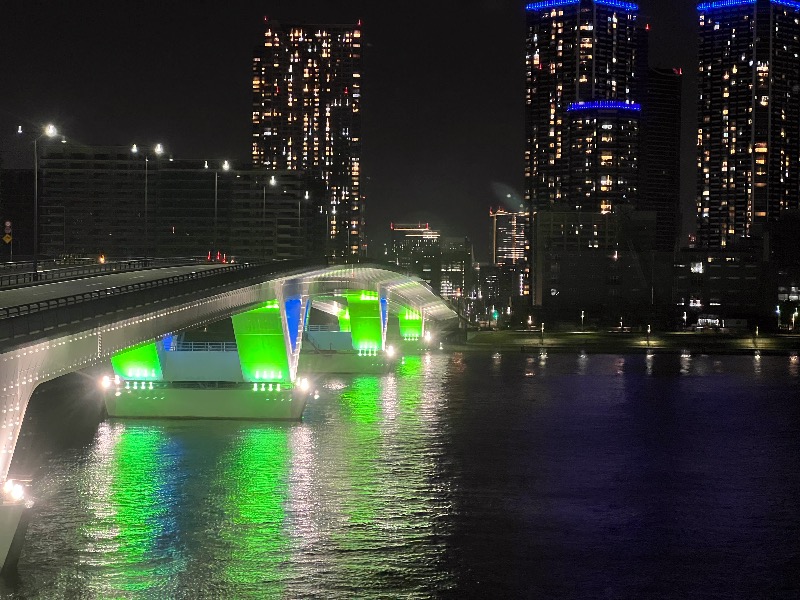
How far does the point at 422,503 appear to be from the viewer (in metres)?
34.9

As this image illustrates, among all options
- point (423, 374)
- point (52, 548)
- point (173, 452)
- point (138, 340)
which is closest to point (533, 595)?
point (52, 548)

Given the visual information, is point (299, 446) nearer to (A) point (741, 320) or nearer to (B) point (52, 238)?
(A) point (741, 320)

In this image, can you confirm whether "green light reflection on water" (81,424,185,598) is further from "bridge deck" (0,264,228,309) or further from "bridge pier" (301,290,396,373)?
"bridge pier" (301,290,396,373)

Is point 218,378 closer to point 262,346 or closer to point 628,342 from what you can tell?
point 262,346

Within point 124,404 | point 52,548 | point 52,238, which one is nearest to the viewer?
point 52,548

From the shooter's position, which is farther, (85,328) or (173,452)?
(173,452)

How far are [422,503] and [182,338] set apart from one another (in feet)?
86.6

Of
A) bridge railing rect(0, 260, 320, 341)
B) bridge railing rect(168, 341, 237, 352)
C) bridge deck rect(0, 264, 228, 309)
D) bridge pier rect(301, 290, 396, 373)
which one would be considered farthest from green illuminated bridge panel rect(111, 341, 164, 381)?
bridge pier rect(301, 290, 396, 373)

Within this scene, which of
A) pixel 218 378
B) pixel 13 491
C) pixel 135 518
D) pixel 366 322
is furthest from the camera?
pixel 366 322

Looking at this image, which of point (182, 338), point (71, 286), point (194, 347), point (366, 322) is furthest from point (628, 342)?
point (71, 286)

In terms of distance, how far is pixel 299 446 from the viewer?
45.0 m

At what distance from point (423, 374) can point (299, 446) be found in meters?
34.1

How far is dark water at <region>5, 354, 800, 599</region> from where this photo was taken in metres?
27.1

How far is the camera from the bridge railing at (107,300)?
1025 inches
